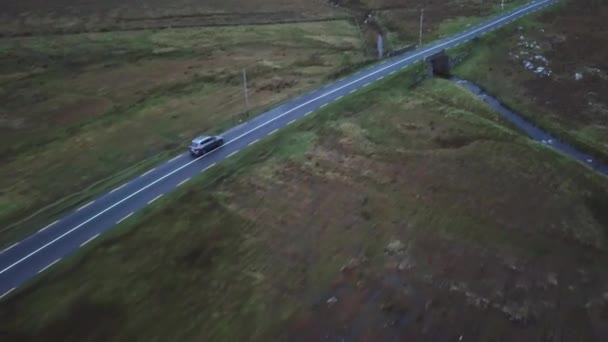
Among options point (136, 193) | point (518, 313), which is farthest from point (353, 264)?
point (136, 193)

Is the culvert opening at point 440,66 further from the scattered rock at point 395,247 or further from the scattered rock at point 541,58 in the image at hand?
the scattered rock at point 395,247

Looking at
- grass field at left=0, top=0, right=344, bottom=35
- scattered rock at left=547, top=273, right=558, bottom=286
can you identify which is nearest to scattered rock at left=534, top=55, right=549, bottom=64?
grass field at left=0, top=0, right=344, bottom=35

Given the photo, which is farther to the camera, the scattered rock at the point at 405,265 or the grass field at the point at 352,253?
the scattered rock at the point at 405,265

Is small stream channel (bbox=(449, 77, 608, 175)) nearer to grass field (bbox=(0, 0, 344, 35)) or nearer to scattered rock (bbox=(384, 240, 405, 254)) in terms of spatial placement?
scattered rock (bbox=(384, 240, 405, 254))

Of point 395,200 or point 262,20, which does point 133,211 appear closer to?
point 395,200

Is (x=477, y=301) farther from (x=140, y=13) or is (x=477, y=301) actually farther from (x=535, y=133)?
(x=140, y=13)

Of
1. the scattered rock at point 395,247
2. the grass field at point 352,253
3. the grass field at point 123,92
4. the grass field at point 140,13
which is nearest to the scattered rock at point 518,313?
the grass field at point 352,253

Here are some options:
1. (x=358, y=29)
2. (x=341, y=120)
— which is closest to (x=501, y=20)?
(x=358, y=29)
